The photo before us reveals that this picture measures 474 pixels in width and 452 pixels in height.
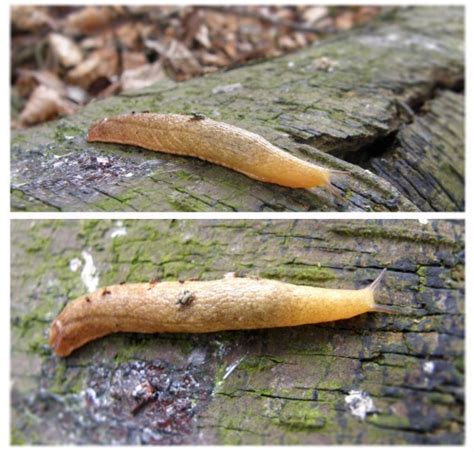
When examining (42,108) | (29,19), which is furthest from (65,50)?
(42,108)

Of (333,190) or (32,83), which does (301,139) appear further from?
(32,83)

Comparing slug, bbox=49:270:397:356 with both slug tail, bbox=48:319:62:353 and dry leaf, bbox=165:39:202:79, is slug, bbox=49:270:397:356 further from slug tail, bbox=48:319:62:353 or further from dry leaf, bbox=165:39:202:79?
dry leaf, bbox=165:39:202:79

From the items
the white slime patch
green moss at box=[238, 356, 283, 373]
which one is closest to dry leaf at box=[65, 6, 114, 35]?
green moss at box=[238, 356, 283, 373]

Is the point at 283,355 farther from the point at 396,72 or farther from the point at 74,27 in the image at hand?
the point at 74,27

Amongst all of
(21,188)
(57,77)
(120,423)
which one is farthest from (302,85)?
(57,77)

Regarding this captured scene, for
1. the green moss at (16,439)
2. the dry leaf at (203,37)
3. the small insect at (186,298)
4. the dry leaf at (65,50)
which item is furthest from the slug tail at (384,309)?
the dry leaf at (65,50)
